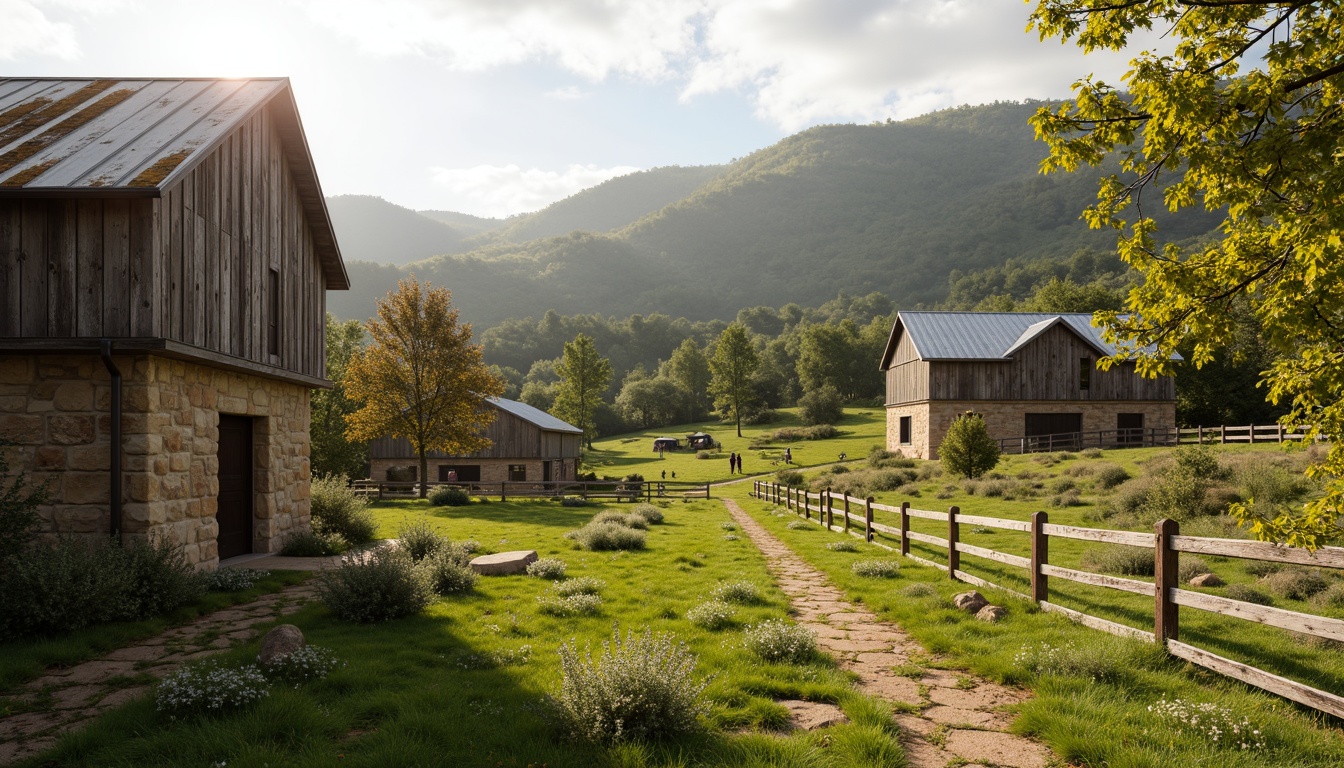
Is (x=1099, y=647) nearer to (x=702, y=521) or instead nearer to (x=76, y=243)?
(x=76, y=243)

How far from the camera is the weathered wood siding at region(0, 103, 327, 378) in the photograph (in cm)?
995

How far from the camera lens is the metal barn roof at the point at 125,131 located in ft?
32.7

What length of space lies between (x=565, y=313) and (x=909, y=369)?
119 meters

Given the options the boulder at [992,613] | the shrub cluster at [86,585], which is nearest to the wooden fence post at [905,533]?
the boulder at [992,613]

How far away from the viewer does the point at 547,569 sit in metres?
12.2

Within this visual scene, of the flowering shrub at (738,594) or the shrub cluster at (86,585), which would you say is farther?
the flowering shrub at (738,594)

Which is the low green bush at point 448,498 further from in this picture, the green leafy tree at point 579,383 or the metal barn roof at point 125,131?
the green leafy tree at point 579,383

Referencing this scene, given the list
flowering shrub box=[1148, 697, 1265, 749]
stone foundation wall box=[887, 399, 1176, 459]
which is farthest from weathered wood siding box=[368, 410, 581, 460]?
flowering shrub box=[1148, 697, 1265, 749]

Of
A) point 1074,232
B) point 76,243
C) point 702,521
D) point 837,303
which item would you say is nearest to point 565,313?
point 837,303

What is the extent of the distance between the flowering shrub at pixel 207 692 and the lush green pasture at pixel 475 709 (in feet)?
0.36

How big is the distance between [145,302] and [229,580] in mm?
4321

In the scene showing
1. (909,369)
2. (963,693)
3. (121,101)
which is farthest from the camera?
(909,369)

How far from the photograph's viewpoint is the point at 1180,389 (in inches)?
2206

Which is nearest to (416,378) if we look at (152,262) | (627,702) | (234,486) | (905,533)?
(234,486)
